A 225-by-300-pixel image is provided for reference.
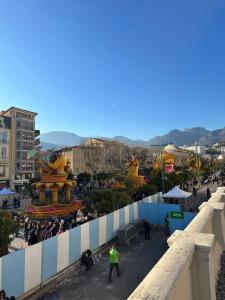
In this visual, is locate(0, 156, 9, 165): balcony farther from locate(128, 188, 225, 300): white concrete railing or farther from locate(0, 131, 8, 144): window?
locate(128, 188, 225, 300): white concrete railing

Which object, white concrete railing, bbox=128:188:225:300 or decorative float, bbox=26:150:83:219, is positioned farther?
decorative float, bbox=26:150:83:219

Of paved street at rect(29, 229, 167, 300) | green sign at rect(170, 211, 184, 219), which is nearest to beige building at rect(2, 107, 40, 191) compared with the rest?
green sign at rect(170, 211, 184, 219)

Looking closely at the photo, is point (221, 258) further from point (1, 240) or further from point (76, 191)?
point (76, 191)

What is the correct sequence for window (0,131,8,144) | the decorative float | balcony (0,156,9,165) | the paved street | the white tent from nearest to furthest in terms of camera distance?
the paved street
the decorative float
the white tent
balcony (0,156,9,165)
window (0,131,8,144)

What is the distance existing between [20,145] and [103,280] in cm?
5277

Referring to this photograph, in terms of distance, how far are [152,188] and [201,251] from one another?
20.9 m

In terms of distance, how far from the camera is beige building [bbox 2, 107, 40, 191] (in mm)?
57681

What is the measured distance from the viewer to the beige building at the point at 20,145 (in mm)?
57681

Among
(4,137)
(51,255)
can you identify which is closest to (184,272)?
(51,255)

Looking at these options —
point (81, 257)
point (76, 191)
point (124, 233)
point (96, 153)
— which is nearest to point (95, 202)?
point (124, 233)

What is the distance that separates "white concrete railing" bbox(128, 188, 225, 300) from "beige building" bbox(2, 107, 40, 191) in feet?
177

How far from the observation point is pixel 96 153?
6009cm

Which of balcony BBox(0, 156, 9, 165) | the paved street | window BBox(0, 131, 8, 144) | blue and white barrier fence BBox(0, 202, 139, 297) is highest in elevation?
window BBox(0, 131, 8, 144)

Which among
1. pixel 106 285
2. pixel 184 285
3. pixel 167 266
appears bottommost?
pixel 106 285
